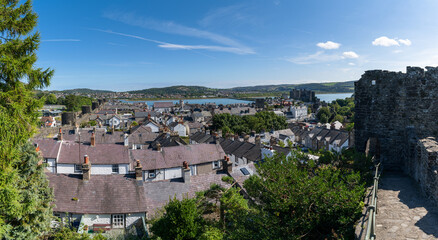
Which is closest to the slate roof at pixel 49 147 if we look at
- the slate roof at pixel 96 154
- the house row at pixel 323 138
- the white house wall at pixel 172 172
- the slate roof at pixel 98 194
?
the slate roof at pixel 96 154

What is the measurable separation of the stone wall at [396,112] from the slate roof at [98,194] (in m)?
13.2

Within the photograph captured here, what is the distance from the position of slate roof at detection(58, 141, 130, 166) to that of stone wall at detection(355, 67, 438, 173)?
22.4m

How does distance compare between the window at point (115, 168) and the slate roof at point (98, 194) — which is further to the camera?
the window at point (115, 168)

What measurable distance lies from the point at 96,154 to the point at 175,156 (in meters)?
8.09

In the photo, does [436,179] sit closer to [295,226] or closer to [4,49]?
[295,226]

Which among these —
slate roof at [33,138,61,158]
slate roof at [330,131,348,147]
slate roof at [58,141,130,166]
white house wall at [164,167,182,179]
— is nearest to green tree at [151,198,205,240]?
white house wall at [164,167,182,179]

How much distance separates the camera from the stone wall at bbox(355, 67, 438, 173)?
34.2ft

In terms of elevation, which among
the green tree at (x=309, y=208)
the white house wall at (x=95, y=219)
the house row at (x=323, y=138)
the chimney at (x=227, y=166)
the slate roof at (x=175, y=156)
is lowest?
the house row at (x=323, y=138)

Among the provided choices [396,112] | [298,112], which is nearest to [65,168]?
[396,112]

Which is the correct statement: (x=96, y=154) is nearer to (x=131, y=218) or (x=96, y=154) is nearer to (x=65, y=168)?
(x=65, y=168)

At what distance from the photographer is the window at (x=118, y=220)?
16188 millimetres

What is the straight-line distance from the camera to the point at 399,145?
11.2 m

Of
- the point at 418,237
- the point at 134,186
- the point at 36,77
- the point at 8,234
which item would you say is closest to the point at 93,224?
the point at 134,186

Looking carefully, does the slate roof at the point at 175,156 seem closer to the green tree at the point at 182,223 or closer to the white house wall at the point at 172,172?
the white house wall at the point at 172,172
